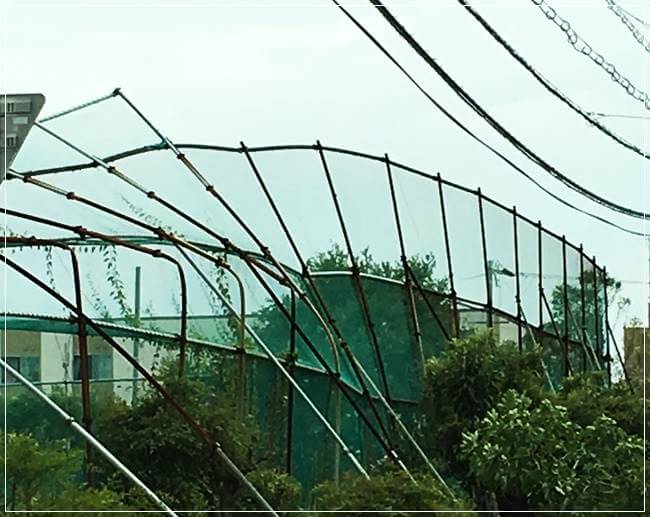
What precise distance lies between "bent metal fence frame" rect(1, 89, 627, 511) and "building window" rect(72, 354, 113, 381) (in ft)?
0.10

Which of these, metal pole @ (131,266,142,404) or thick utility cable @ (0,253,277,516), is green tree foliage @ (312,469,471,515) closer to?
thick utility cable @ (0,253,277,516)

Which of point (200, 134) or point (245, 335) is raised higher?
point (200, 134)

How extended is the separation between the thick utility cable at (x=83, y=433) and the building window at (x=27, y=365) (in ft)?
0.13

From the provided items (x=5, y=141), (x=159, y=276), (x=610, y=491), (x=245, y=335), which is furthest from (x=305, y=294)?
(x=5, y=141)

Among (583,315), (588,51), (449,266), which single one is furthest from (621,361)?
(588,51)

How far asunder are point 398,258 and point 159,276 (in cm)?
368

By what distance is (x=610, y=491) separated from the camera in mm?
8602

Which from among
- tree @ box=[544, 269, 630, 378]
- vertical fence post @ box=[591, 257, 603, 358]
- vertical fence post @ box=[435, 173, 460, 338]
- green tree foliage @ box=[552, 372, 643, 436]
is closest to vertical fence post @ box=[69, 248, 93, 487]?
green tree foliage @ box=[552, 372, 643, 436]

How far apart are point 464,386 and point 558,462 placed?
6.85 feet

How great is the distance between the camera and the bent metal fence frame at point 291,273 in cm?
788

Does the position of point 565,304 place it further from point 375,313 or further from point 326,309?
point 326,309

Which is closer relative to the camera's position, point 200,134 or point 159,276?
point 159,276

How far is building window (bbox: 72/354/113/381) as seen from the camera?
7.38 meters

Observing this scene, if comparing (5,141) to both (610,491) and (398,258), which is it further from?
(398,258)
